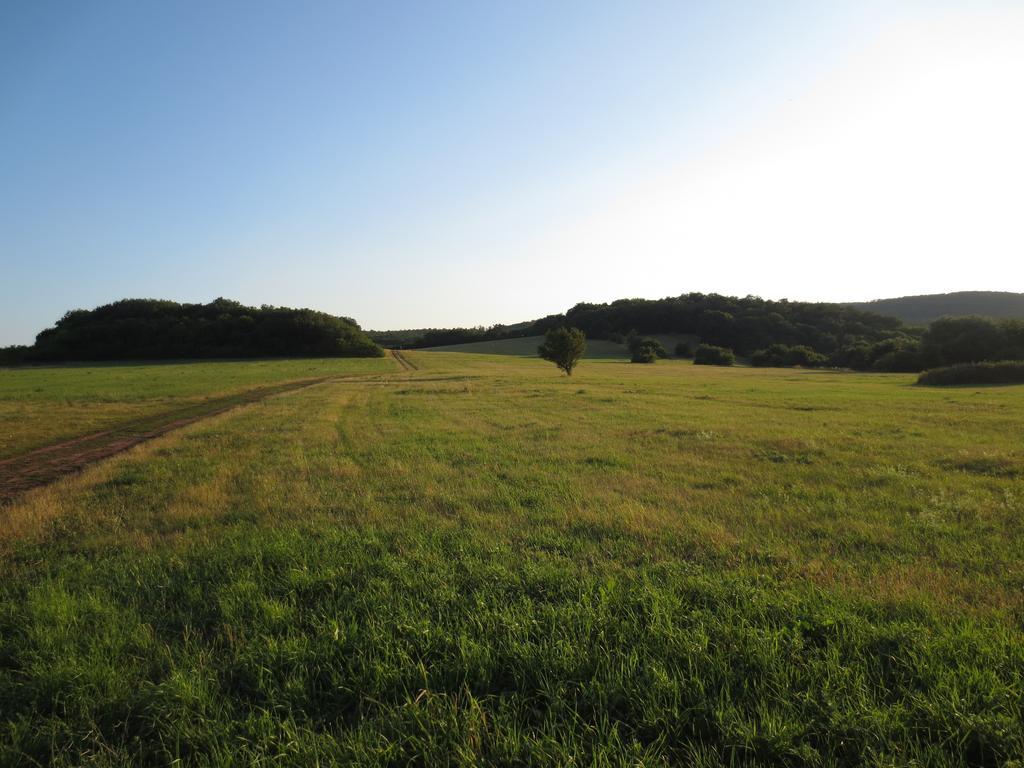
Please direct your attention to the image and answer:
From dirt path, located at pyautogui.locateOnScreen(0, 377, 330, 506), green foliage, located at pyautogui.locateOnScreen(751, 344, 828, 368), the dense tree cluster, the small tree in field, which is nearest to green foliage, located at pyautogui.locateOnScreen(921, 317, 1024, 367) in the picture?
green foliage, located at pyautogui.locateOnScreen(751, 344, 828, 368)

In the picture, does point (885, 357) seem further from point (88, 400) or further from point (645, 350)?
point (88, 400)

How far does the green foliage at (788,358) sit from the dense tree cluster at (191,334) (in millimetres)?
75810

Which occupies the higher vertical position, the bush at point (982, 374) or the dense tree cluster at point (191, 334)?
the dense tree cluster at point (191, 334)

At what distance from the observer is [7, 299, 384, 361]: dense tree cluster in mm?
83062

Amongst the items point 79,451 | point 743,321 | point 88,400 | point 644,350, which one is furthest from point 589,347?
point 79,451

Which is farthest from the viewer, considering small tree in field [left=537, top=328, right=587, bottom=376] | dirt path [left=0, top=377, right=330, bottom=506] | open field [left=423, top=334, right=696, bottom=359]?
open field [left=423, top=334, right=696, bottom=359]

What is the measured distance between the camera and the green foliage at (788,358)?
92750mm

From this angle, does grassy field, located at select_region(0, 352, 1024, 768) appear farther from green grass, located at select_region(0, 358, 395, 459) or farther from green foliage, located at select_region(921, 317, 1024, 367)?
green foliage, located at select_region(921, 317, 1024, 367)

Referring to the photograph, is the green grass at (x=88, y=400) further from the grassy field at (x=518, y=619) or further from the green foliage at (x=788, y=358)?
the green foliage at (x=788, y=358)

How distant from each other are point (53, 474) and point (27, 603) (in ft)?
32.0

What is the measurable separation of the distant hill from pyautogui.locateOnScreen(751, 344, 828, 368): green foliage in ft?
169

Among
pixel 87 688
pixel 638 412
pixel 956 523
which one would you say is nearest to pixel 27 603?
pixel 87 688

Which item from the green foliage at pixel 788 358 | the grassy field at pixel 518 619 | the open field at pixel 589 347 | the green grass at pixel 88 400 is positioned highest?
the open field at pixel 589 347

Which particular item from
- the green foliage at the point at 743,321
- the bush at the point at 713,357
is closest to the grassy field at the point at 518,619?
the bush at the point at 713,357
